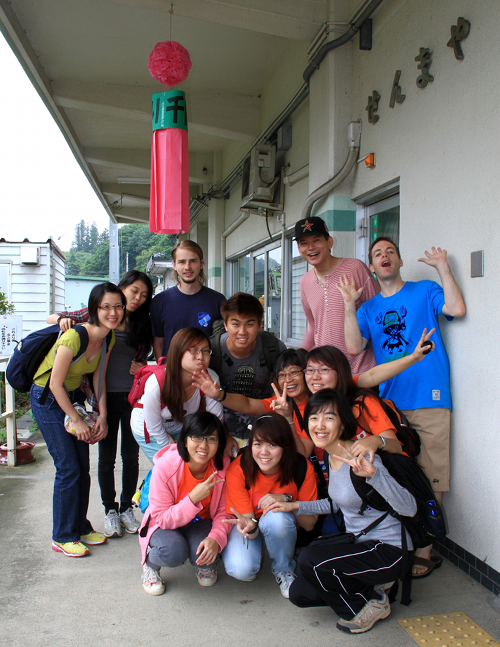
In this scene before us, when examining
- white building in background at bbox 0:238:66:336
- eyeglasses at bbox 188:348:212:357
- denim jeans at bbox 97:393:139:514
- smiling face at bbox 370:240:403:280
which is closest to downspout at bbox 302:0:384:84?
smiling face at bbox 370:240:403:280

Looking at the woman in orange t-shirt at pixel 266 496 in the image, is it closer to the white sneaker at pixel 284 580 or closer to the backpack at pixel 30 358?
the white sneaker at pixel 284 580

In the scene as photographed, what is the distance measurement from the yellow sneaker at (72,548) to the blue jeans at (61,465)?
2 centimetres

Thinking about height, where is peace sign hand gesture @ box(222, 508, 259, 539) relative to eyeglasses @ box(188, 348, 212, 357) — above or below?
below

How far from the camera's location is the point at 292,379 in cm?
269

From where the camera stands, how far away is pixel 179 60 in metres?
3.95

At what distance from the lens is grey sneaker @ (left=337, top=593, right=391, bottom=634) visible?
83.2 inches

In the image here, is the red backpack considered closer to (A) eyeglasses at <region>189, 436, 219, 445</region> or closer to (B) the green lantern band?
(A) eyeglasses at <region>189, 436, 219, 445</region>

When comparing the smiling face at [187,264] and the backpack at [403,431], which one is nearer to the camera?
the backpack at [403,431]

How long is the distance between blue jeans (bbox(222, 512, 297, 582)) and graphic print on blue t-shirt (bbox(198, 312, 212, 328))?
1348mm

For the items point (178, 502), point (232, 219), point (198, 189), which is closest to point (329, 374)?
point (178, 502)

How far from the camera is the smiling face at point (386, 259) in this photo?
108 inches

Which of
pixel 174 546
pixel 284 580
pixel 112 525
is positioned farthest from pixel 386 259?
pixel 112 525

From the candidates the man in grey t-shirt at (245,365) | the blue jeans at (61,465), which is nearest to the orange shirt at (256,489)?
the man in grey t-shirt at (245,365)

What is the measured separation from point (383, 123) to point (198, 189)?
9.12 m
